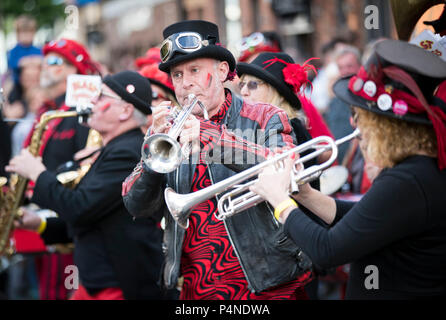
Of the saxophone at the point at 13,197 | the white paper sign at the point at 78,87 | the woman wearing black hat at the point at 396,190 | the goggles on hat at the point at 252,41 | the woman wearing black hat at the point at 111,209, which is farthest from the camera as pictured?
the goggles on hat at the point at 252,41

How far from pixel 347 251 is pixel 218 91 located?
3.92 feet

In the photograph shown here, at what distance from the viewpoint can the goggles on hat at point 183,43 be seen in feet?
11.1

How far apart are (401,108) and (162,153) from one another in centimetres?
114

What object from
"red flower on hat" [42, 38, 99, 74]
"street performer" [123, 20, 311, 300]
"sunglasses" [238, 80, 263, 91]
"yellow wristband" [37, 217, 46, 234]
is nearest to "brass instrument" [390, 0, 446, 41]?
"street performer" [123, 20, 311, 300]

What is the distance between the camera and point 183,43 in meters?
3.41

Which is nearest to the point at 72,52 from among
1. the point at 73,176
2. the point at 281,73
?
the point at 73,176

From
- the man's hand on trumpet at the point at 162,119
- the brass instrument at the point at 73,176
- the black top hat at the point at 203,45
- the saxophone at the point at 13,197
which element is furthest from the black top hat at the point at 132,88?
the man's hand on trumpet at the point at 162,119

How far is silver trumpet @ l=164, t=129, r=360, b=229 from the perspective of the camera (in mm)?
2998

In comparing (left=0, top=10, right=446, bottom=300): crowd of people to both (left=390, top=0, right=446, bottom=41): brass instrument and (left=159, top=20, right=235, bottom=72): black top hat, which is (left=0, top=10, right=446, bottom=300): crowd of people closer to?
(left=159, top=20, right=235, bottom=72): black top hat

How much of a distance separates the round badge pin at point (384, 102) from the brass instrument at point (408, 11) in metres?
1.07

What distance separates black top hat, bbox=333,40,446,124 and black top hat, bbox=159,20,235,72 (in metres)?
0.87

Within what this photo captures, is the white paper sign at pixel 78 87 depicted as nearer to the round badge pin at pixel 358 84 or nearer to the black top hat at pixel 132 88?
the black top hat at pixel 132 88

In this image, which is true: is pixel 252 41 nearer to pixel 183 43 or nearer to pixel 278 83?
pixel 278 83
